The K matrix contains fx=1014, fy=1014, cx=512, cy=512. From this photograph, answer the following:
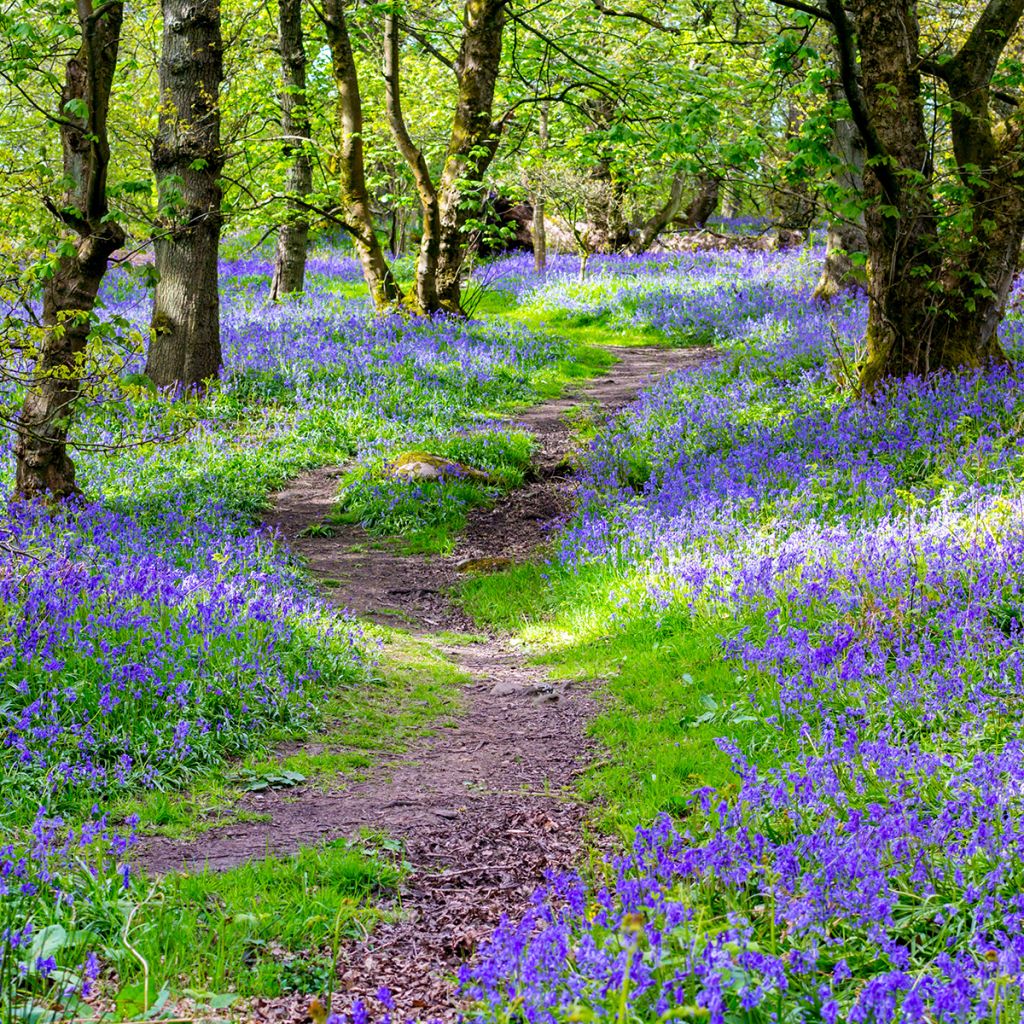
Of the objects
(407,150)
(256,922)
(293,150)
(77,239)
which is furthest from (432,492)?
(293,150)

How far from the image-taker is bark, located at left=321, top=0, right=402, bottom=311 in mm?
15766

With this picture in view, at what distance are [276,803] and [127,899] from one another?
55.1 inches

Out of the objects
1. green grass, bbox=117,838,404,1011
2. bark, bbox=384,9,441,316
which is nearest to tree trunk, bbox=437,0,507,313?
bark, bbox=384,9,441,316

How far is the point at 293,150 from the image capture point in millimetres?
16375

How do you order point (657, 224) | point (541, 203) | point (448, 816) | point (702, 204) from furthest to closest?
point (702, 204), point (657, 224), point (541, 203), point (448, 816)

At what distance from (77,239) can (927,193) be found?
311 inches

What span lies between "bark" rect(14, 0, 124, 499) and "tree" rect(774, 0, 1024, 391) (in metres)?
6.45

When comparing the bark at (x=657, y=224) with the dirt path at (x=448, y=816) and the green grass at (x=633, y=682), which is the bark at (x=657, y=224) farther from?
the dirt path at (x=448, y=816)

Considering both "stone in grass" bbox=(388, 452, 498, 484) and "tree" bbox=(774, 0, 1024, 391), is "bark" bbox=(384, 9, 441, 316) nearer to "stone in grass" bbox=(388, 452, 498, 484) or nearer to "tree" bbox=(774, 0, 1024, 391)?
"stone in grass" bbox=(388, 452, 498, 484)

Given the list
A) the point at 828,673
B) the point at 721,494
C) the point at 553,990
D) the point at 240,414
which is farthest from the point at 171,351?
the point at 553,990

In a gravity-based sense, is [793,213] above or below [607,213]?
above

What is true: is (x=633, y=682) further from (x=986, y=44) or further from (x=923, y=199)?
(x=986, y=44)

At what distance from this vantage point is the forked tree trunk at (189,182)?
38.9 ft

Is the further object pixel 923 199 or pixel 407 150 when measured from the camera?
pixel 407 150
